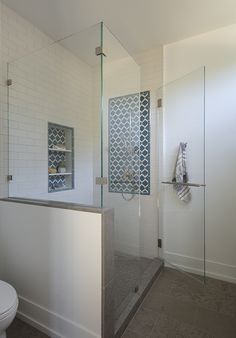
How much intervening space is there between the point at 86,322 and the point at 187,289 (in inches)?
47.0

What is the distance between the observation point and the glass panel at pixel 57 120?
1994mm

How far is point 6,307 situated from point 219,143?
7.67 ft

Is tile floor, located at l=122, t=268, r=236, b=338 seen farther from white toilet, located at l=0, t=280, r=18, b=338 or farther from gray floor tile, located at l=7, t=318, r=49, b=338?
white toilet, located at l=0, t=280, r=18, b=338

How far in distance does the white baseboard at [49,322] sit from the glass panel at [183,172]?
1.42m

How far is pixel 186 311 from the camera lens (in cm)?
178

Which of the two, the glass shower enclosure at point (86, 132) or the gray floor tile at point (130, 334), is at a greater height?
the glass shower enclosure at point (86, 132)

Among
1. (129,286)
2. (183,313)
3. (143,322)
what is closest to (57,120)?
(129,286)

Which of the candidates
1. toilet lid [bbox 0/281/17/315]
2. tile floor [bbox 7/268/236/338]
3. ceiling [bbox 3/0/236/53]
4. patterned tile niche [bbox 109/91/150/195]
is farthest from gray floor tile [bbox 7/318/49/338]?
ceiling [bbox 3/0/236/53]

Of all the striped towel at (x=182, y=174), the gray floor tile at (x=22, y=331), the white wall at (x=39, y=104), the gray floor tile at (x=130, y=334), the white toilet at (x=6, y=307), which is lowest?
the gray floor tile at (x=22, y=331)

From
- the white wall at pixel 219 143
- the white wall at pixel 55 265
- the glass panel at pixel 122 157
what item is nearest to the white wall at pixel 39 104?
the glass panel at pixel 122 157

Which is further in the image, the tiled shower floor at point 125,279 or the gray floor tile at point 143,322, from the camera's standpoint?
the tiled shower floor at point 125,279

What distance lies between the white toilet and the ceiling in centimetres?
238

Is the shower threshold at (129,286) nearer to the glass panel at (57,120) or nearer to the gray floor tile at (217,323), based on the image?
the gray floor tile at (217,323)

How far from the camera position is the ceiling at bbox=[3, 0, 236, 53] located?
1851 millimetres
